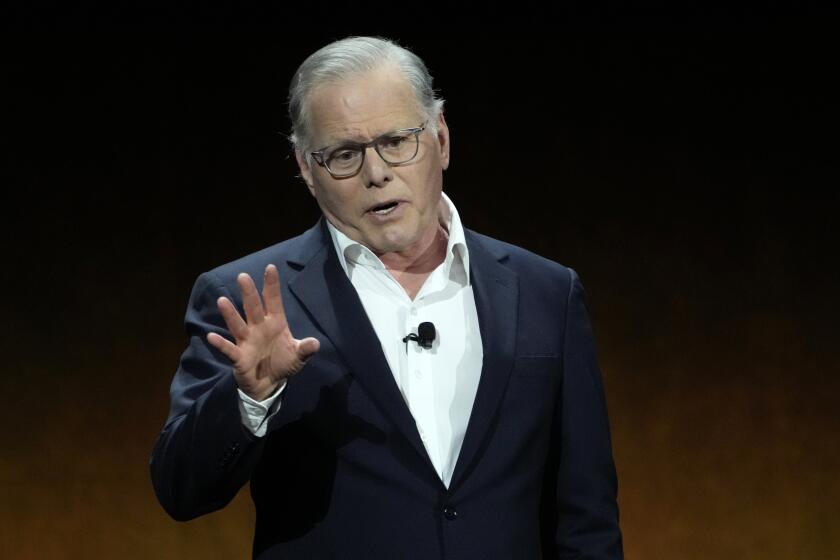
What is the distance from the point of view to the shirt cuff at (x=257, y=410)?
1.75 m

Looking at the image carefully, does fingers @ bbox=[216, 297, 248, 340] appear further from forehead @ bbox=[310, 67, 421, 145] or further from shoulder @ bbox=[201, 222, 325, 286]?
forehead @ bbox=[310, 67, 421, 145]

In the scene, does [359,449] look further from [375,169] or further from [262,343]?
[375,169]

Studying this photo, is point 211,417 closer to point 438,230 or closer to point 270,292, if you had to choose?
point 270,292

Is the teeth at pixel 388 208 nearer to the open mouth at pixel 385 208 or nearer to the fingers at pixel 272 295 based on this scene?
the open mouth at pixel 385 208

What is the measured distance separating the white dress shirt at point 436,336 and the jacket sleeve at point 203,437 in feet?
0.75

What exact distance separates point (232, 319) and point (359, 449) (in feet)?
1.06

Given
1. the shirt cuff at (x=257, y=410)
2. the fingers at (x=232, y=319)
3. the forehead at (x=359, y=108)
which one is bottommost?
the shirt cuff at (x=257, y=410)

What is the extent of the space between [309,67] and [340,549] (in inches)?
28.6

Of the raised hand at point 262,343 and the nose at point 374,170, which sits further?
the nose at point 374,170

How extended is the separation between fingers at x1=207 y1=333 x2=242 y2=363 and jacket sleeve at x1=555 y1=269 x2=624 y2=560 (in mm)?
596

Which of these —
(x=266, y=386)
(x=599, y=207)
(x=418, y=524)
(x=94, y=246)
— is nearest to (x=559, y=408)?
(x=418, y=524)

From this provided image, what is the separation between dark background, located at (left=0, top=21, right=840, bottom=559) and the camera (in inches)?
130

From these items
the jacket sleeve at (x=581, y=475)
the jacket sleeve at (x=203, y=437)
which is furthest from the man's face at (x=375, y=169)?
the jacket sleeve at (x=581, y=475)

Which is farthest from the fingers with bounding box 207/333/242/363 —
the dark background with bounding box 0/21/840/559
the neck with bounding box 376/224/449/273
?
the dark background with bounding box 0/21/840/559
